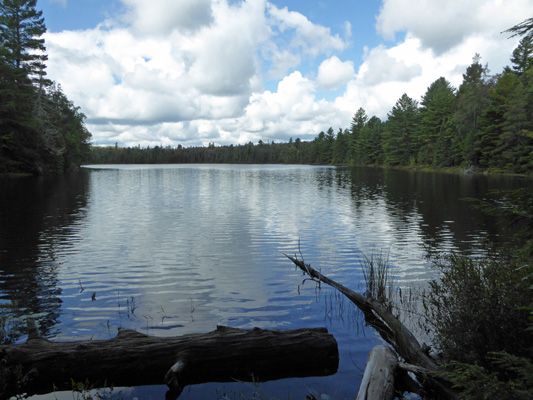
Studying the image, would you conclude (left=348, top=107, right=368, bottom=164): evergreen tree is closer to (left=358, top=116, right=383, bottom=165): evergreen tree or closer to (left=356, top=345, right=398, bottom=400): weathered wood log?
(left=358, top=116, right=383, bottom=165): evergreen tree

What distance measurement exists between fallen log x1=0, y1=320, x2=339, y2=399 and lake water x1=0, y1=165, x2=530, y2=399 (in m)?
0.23

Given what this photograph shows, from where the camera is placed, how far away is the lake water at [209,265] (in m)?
7.93

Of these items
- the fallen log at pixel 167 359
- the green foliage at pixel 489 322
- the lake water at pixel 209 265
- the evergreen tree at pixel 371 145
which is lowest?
the lake water at pixel 209 265

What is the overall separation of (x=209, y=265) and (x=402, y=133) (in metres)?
103

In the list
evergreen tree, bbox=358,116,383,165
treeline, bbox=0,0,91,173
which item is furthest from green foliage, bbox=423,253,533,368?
evergreen tree, bbox=358,116,383,165

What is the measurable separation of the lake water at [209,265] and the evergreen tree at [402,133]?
267 feet

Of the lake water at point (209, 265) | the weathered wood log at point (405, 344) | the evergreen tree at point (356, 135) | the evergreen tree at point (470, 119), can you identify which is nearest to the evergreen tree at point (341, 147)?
the evergreen tree at point (356, 135)

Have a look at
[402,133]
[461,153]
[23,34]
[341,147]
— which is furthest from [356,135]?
[23,34]

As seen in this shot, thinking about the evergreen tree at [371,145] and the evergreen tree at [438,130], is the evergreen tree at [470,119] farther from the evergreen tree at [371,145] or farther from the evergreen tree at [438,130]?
the evergreen tree at [371,145]

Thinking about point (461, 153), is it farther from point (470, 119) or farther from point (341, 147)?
point (341, 147)

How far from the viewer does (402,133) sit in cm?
10588

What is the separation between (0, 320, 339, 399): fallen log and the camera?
544 cm

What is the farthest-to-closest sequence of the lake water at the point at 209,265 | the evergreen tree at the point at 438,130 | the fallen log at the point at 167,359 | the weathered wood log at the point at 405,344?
the evergreen tree at the point at 438,130 → the lake water at the point at 209,265 → the fallen log at the point at 167,359 → the weathered wood log at the point at 405,344

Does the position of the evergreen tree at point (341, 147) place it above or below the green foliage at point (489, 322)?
above
